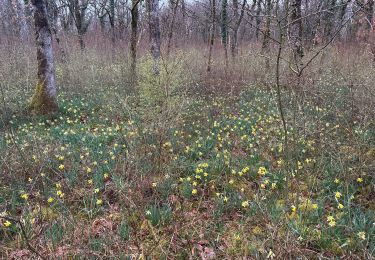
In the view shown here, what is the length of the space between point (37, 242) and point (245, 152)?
3230mm

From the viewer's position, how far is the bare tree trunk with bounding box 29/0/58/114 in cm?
648

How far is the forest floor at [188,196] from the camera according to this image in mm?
2953

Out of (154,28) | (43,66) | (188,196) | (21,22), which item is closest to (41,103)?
(43,66)

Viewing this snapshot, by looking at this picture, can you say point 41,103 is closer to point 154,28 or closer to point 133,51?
point 133,51

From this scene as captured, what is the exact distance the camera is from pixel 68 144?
201 inches

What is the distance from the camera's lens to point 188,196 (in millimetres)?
3850

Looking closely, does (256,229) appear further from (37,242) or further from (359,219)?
(37,242)

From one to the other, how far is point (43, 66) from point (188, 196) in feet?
15.6

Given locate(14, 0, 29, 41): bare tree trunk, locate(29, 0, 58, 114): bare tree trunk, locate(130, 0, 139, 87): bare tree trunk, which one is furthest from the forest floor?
locate(14, 0, 29, 41): bare tree trunk

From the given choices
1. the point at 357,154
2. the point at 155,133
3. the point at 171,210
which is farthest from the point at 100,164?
the point at 357,154

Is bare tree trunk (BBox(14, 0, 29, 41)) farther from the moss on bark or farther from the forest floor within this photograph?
the forest floor

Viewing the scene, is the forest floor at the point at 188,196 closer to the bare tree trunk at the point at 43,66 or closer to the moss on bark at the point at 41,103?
the moss on bark at the point at 41,103

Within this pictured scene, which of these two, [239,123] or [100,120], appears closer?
[239,123]

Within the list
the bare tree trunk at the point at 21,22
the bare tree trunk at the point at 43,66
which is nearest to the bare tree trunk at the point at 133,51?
the bare tree trunk at the point at 43,66
